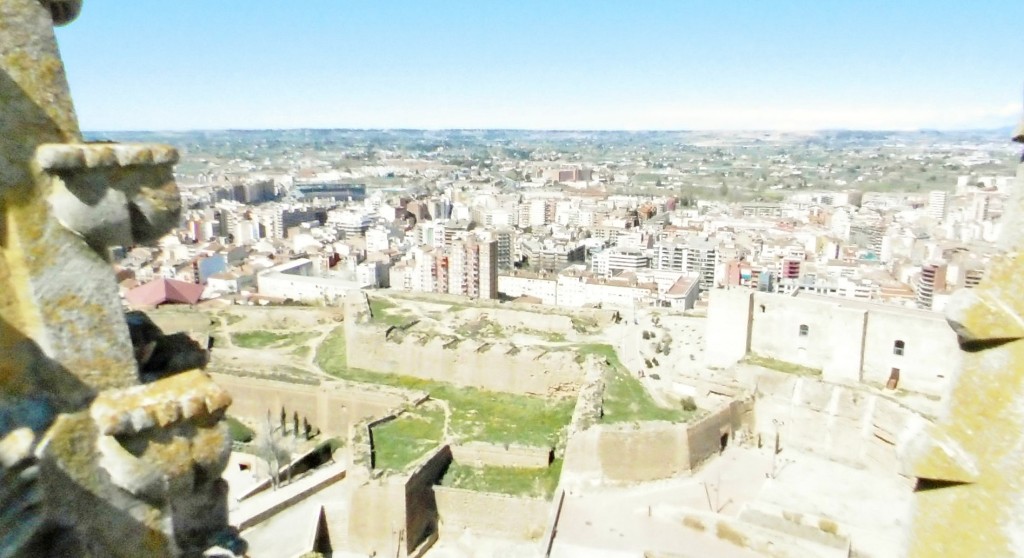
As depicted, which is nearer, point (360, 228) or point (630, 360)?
point (630, 360)

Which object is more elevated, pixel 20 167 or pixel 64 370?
pixel 20 167

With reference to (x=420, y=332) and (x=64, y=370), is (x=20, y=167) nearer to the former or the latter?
(x=64, y=370)

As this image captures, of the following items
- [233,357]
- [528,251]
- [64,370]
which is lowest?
[528,251]

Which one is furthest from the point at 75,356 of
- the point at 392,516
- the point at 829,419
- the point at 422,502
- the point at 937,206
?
the point at 937,206

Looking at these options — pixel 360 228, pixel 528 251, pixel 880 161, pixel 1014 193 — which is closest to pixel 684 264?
pixel 528 251

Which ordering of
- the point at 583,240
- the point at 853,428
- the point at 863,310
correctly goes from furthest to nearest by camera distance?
the point at 583,240 → the point at 863,310 → the point at 853,428

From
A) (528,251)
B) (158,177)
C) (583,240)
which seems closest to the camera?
(158,177)

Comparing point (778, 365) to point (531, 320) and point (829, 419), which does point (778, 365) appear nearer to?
point (829, 419)
